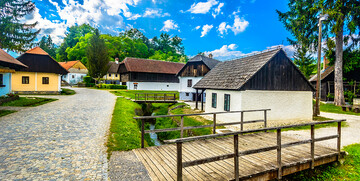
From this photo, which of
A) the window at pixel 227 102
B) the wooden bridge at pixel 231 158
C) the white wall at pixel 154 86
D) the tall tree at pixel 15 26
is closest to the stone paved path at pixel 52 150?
the wooden bridge at pixel 231 158

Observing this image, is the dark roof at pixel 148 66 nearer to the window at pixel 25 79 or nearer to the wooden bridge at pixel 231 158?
the window at pixel 25 79

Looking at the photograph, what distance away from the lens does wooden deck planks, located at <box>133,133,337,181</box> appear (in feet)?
14.4

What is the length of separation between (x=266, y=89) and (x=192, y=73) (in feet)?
54.1

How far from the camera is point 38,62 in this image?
25.8 meters

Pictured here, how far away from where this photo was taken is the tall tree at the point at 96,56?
1681 inches

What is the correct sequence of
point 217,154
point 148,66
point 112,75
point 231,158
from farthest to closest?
1. point 112,75
2. point 148,66
3. point 217,154
4. point 231,158

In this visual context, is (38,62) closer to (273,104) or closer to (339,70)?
(273,104)

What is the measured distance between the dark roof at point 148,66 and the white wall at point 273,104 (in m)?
30.5

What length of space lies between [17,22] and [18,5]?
223cm

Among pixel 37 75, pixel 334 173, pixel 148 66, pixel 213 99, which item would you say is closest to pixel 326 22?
pixel 213 99

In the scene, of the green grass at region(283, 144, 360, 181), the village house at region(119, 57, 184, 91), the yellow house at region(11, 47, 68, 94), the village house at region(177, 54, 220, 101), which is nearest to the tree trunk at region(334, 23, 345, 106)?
the village house at region(177, 54, 220, 101)

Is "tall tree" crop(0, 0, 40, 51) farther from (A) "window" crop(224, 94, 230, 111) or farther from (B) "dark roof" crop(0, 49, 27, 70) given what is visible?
(A) "window" crop(224, 94, 230, 111)

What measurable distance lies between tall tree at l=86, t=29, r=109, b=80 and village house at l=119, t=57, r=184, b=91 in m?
4.56

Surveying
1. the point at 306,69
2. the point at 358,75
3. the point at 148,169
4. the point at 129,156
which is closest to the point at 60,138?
the point at 129,156
